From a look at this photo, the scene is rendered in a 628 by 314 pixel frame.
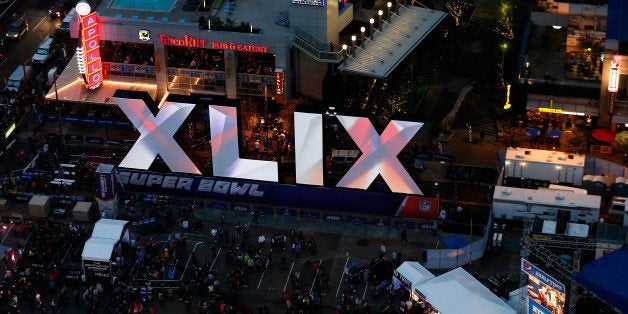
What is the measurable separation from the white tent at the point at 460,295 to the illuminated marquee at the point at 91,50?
162 feet

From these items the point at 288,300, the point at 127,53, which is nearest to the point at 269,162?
the point at 288,300

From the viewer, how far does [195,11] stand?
155500 mm

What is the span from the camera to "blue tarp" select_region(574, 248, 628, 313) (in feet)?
374

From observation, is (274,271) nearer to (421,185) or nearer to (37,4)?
(421,185)

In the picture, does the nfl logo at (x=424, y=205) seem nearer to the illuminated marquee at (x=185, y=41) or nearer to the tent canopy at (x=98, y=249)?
the tent canopy at (x=98, y=249)

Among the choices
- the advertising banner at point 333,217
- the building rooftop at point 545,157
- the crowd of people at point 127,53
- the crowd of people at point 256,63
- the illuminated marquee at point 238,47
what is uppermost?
the illuminated marquee at point 238,47

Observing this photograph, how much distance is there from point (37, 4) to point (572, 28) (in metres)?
64.3

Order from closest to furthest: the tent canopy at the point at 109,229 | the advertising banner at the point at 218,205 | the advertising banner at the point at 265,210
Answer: the tent canopy at the point at 109,229
the advertising banner at the point at 265,210
the advertising banner at the point at 218,205

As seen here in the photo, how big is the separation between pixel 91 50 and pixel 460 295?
5363 centimetres

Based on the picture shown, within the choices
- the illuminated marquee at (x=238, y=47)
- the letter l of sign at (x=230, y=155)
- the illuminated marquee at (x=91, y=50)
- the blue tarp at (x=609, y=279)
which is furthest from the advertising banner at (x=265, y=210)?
the blue tarp at (x=609, y=279)

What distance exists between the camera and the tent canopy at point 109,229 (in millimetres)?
129875

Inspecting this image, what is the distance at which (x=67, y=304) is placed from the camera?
413ft

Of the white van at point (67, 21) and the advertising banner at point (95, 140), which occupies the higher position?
the white van at point (67, 21)

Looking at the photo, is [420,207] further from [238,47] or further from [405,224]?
[238,47]
